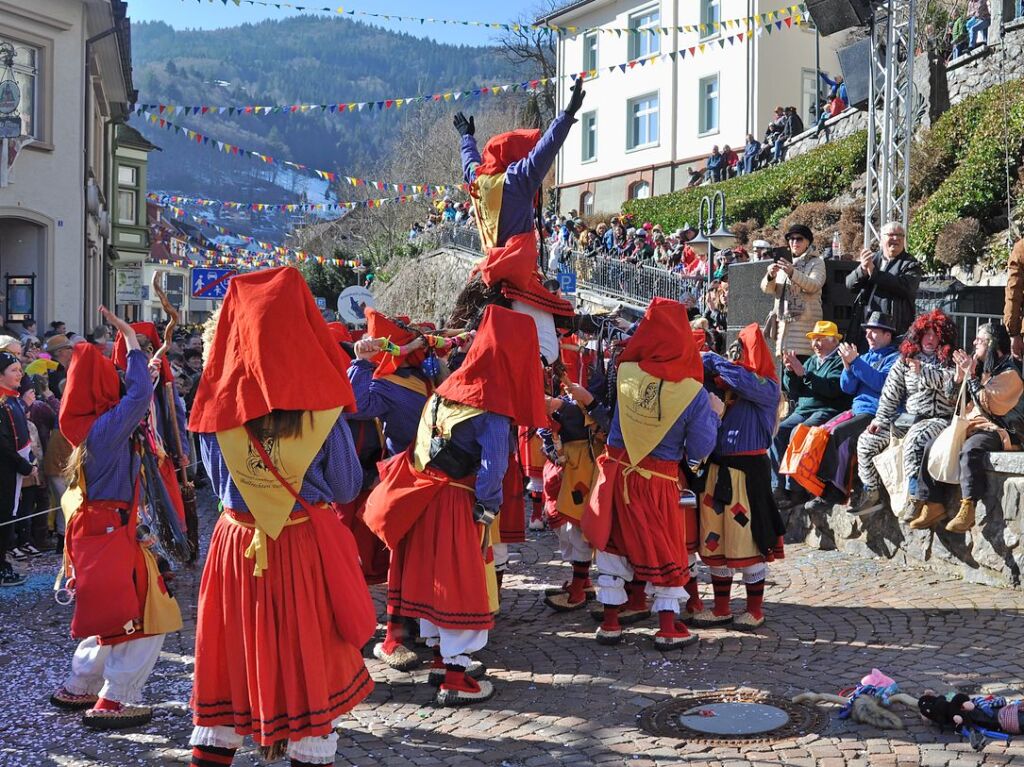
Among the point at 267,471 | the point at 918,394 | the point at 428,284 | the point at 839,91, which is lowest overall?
the point at 267,471

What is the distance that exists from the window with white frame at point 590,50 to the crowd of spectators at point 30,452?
3085cm

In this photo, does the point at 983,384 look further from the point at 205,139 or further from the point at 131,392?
the point at 205,139

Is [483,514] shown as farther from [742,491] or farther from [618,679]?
[742,491]

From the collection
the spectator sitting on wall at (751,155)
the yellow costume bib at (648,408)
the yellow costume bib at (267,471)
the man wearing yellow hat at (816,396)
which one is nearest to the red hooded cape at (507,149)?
the yellow costume bib at (648,408)

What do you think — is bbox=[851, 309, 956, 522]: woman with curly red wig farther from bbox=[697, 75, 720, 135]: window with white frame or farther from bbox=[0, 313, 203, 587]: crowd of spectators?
bbox=[697, 75, 720, 135]: window with white frame

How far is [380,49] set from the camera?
198000 millimetres

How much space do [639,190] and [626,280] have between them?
16.5 meters

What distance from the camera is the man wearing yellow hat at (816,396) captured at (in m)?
9.42

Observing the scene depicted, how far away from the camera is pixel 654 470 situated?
21.6 feet

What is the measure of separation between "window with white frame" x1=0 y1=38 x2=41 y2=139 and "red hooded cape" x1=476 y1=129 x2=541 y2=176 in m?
15.4

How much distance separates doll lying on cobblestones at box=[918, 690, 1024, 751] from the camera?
4723 mm

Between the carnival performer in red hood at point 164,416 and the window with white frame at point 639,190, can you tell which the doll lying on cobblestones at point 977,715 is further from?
the window with white frame at point 639,190

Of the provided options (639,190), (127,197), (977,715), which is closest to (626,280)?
(639,190)

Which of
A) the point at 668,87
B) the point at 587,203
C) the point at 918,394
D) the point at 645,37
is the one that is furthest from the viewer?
the point at 587,203
